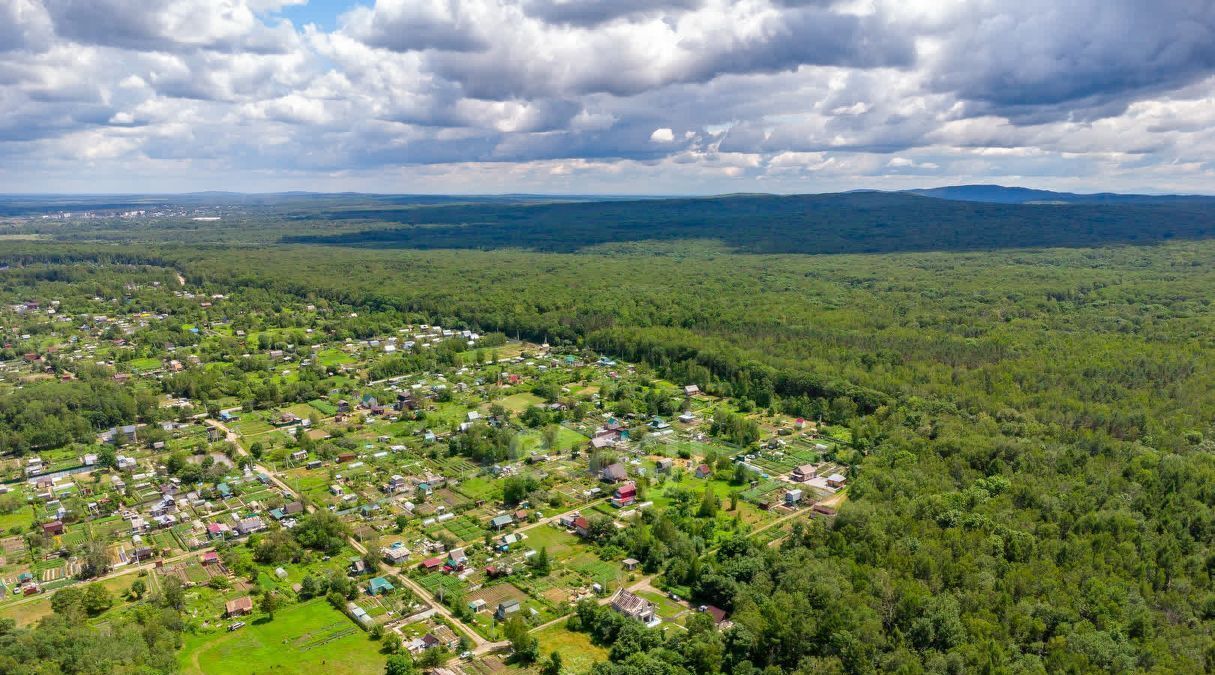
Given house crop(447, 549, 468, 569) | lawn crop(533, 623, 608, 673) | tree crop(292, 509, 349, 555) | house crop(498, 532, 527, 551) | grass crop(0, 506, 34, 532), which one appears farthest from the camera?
grass crop(0, 506, 34, 532)

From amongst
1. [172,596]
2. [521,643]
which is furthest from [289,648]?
[521,643]

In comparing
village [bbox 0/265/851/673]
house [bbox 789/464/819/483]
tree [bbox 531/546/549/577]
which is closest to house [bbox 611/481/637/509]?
village [bbox 0/265/851/673]

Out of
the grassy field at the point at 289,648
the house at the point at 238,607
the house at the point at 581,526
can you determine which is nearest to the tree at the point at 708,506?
the house at the point at 581,526

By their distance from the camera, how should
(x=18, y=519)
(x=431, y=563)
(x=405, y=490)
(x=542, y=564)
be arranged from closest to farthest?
1. (x=542, y=564)
2. (x=431, y=563)
3. (x=18, y=519)
4. (x=405, y=490)

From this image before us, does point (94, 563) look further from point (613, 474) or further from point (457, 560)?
point (613, 474)

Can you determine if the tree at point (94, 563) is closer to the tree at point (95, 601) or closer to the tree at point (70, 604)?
the tree at point (70, 604)

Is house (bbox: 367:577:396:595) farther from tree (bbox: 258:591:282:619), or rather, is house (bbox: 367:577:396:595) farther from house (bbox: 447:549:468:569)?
tree (bbox: 258:591:282:619)
